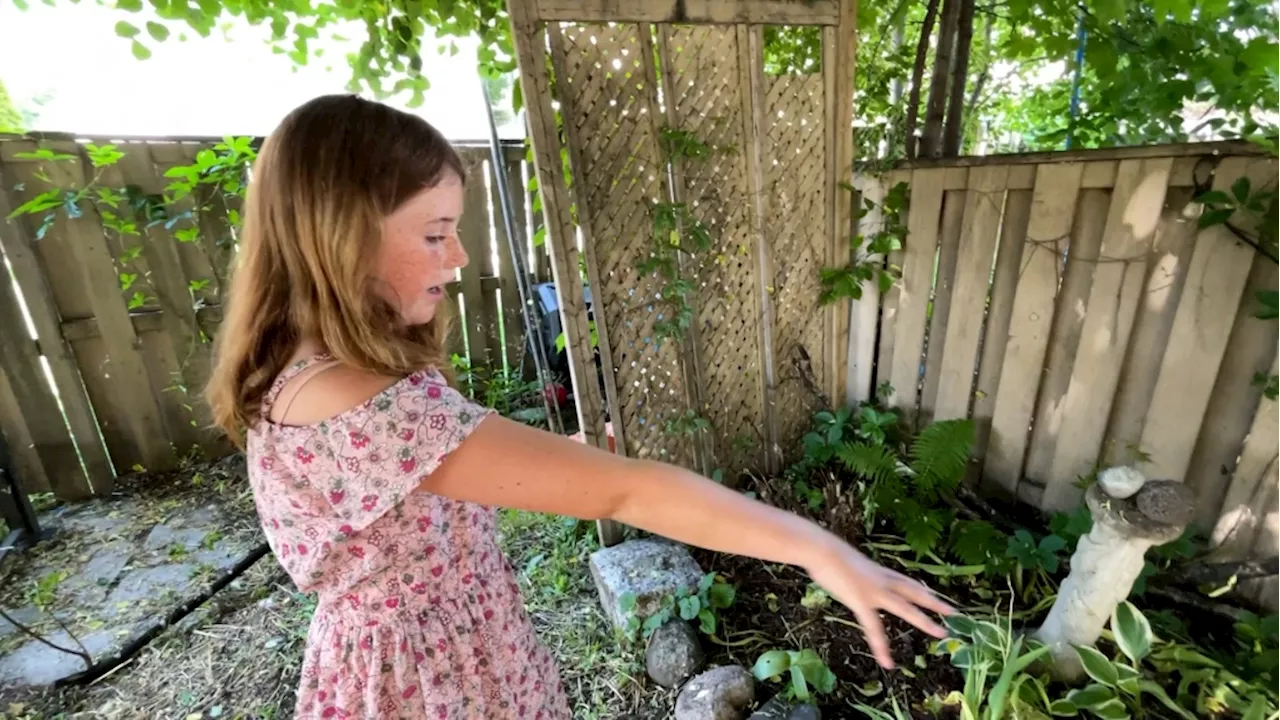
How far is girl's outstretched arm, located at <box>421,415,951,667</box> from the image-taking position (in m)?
0.76

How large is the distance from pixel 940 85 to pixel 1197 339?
1452 millimetres

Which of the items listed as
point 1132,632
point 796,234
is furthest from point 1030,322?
point 1132,632

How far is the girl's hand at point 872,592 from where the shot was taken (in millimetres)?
759

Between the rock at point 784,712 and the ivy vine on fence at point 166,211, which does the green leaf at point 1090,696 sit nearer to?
A: the rock at point 784,712

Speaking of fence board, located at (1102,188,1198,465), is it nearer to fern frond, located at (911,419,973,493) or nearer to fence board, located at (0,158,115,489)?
fern frond, located at (911,419,973,493)

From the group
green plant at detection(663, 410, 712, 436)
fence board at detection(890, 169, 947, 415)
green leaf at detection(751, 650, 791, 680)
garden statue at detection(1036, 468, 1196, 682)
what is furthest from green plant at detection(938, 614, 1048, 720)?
fence board at detection(890, 169, 947, 415)

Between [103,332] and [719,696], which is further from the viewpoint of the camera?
[103,332]

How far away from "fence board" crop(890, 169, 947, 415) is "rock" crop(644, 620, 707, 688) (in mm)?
1516

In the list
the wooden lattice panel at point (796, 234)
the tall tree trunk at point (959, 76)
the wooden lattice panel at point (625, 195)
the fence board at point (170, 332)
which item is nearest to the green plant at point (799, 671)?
the wooden lattice panel at point (625, 195)

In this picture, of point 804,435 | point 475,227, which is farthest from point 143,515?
point 804,435

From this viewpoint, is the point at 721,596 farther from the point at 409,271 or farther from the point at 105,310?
the point at 105,310

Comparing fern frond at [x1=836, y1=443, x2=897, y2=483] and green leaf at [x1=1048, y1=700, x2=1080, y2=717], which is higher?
fern frond at [x1=836, y1=443, x2=897, y2=483]

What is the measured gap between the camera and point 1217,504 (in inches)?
78.5

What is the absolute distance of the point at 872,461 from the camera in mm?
2568
